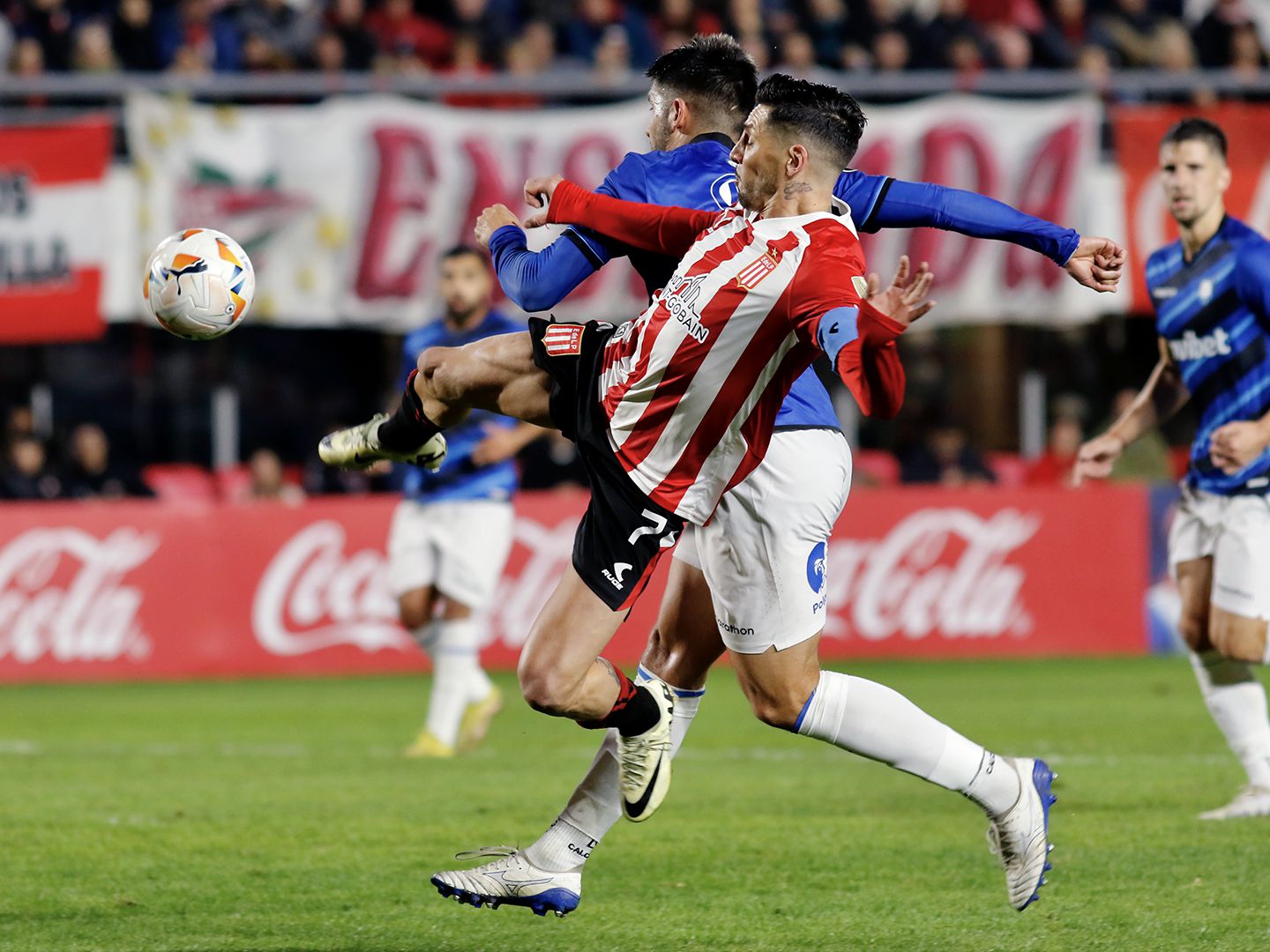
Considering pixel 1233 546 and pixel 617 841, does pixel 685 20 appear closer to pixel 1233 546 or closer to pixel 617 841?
pixel 1233 546

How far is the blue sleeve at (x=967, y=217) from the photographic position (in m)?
5.39

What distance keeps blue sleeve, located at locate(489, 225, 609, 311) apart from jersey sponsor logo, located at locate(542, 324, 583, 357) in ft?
0.26

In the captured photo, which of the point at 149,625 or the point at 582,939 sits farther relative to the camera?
the point at 149,625

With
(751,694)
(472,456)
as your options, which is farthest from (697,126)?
(472,456)

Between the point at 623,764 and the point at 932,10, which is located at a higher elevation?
the point at 932,10

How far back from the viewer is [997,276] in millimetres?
14969

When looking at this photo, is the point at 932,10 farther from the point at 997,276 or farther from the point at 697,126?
the point at 697,126

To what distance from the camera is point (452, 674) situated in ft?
33.0

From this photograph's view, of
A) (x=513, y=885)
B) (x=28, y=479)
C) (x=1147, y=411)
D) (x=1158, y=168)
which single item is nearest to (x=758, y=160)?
(x=513, y=885)

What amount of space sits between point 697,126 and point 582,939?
245 centimetres

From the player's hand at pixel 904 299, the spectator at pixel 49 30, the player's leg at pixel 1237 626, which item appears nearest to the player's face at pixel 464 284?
the player's leg at pixel 1237 626

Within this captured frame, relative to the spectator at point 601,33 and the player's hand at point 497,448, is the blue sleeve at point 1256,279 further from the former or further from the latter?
the spectator at point 601,33

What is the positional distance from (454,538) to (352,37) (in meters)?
7.43

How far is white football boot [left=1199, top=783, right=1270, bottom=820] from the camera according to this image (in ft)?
24.3
